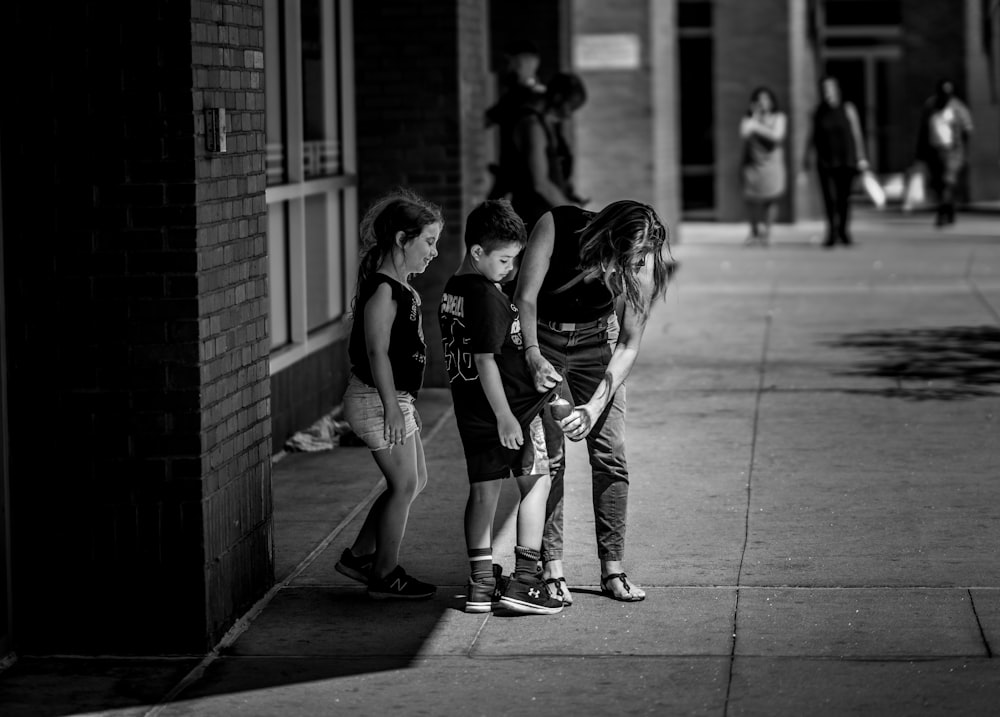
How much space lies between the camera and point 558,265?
649 cm

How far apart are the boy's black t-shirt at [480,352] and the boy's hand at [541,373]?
0.04m

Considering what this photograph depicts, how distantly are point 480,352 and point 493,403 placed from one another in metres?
0.18

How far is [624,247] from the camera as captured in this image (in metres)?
6.30

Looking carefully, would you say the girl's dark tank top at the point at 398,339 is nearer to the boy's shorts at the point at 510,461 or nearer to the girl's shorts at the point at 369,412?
the girl's shorts at the point at 369,412

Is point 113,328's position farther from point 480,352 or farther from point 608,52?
point 608,52

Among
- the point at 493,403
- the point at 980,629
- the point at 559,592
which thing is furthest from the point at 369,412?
the point at 980,629

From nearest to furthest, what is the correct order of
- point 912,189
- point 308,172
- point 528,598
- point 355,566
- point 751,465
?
1. point 528,598
2. point 355,566
3. point 751,465
4. point 308,172
5. point 912,189

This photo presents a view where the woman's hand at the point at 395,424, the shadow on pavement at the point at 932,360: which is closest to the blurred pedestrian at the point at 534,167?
the shadow on pavement at the point at 932,360

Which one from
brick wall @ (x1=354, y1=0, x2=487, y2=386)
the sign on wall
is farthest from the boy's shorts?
the sign on wall

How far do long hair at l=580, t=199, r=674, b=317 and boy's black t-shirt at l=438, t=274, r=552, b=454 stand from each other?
329 millimetres

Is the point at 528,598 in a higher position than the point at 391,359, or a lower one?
lower

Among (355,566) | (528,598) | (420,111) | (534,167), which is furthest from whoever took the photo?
(534,167)

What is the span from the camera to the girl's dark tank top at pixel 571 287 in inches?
255

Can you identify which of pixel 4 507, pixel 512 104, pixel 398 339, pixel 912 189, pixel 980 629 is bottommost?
pixel 980 629
